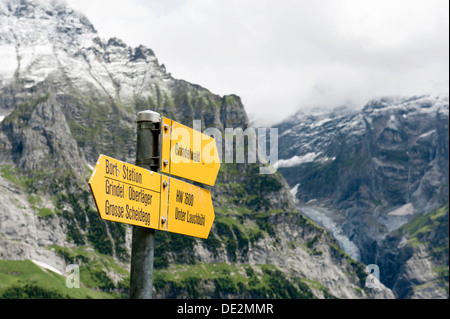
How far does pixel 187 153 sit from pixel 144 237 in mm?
2511

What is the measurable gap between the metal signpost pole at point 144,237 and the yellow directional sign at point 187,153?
0.20 m

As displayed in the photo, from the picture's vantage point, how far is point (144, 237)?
521 inches

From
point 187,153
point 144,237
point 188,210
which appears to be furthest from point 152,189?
point 187,153

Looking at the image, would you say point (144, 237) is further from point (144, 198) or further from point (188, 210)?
point (188, 210)

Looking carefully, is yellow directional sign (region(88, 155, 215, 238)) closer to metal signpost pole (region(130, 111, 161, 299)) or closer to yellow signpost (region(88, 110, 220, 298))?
yellow signpost (region(88, 110, 220, 298))

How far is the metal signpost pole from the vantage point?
12895mm

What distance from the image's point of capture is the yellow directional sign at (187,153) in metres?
14.0

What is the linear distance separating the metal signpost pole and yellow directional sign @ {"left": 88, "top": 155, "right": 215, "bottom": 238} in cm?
25

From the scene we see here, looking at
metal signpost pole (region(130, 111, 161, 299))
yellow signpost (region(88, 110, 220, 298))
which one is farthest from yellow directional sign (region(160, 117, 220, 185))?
metal signpost pole (region(130, 111, 161, 299))

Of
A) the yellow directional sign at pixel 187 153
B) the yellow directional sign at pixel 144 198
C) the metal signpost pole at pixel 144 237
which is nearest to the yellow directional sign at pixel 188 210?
the yellow directional sign at pixel 144 198

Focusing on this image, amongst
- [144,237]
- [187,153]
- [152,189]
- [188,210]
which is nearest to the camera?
[144,237]

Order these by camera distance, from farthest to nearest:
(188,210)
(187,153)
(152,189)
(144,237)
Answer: (187,153) < (188,210) < (152,189) < (144,237)

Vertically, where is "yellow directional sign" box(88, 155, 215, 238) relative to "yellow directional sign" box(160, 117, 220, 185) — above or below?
below

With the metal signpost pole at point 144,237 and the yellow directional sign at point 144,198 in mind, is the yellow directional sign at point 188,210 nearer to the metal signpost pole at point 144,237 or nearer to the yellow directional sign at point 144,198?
the yellow directional sign at point 144,198
